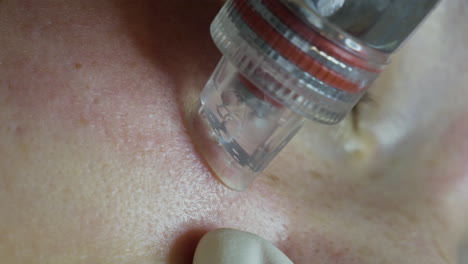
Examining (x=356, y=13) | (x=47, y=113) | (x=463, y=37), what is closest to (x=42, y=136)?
(x=47, y=113)

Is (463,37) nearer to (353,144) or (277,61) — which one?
(353,144)

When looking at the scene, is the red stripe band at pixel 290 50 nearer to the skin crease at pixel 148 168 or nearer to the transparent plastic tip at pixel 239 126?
the transparent plastic tip at pixel 239 126

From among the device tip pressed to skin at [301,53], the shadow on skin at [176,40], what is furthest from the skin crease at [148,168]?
the device tip pressed to skin at [301,53]

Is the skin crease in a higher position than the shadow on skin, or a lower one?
lower

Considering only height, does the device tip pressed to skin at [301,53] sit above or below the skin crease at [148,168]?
above

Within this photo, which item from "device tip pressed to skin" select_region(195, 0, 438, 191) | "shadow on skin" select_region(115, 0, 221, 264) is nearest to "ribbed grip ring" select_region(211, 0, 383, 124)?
"device tip pressed to skin" select_region(195, 0, 438, 191)

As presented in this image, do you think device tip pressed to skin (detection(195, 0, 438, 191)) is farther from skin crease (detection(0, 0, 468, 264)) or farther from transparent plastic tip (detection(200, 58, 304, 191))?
skin crease (detection(0, 0, 468, 264))

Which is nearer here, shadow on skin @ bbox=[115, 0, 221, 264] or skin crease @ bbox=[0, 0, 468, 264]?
Answer: skin crease @ bbox=[0, 0, 468, 264]
